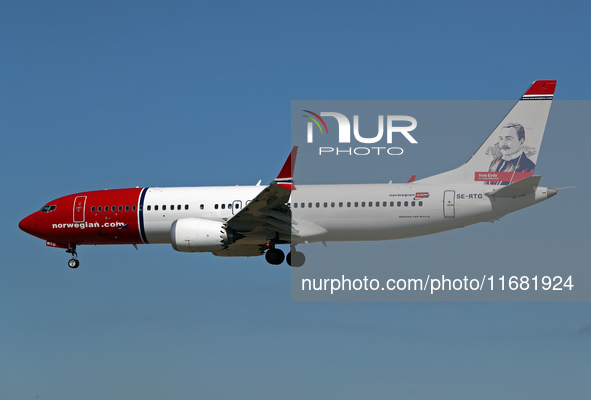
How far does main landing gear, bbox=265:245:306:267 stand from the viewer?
31.8 meters

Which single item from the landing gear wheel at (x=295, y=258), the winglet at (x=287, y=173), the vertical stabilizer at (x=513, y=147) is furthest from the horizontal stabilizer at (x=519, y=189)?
the landing gear wheel at (x=295, y=258)

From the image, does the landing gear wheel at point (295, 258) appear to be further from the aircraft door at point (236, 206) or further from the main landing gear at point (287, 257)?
the aircraft door at point (236, 206)

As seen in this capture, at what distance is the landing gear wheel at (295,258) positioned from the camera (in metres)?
32.8

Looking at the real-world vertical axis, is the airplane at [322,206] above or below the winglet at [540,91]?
below

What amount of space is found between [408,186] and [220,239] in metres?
8.29

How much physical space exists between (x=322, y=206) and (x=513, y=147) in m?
8.82

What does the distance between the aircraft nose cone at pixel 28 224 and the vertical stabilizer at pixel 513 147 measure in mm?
18577

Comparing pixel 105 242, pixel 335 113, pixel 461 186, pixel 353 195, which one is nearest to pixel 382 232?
pixel 353 195

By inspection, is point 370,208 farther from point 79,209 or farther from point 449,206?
point 79,209

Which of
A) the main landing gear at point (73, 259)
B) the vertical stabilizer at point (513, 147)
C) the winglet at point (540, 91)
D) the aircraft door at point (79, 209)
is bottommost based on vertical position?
the main landing gear at point (73, 259)

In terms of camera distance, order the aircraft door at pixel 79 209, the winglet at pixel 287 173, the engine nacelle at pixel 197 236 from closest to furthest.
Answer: the winglet at pixel 287 173 < the engine nacelle at pixel 197 236 < the aircraft door at pixel 79 209

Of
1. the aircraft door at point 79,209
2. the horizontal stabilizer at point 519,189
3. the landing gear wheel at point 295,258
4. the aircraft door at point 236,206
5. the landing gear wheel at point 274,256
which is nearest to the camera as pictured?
the horizontal stabilizer at point 519,189

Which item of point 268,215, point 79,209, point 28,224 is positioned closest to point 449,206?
point 268,215

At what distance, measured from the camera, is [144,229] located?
3288 centimetres
